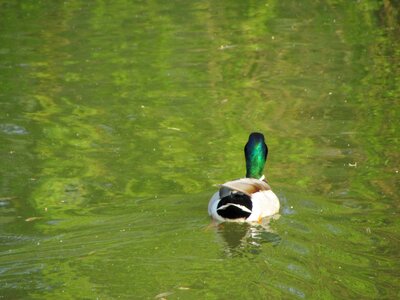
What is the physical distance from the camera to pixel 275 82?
48.2ft

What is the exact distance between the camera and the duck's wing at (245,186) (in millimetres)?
9172

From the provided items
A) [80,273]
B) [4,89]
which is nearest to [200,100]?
[4,89]

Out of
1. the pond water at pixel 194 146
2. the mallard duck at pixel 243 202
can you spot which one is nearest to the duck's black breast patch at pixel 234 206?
the mallard duck at pixel 243 202

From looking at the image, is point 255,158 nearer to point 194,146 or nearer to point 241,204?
point 241,204

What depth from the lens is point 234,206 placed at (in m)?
9.30

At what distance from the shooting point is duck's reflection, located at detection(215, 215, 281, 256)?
8.50 m

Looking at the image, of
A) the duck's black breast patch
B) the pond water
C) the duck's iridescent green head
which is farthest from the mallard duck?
the duck's iridescent green head

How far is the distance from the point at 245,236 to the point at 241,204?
39 cm

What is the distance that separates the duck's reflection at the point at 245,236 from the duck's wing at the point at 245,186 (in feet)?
0.95

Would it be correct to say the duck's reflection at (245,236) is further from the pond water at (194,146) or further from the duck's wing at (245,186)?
the duck's wing at (245,186)

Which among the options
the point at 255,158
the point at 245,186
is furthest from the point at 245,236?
the point at 255,158

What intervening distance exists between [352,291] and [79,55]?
10.1 m

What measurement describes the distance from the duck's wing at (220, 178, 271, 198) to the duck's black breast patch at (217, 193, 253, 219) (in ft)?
0.21

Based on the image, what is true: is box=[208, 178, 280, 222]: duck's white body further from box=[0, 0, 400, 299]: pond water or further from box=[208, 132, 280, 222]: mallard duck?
box=[0, 0, 400, 299]: pond water
